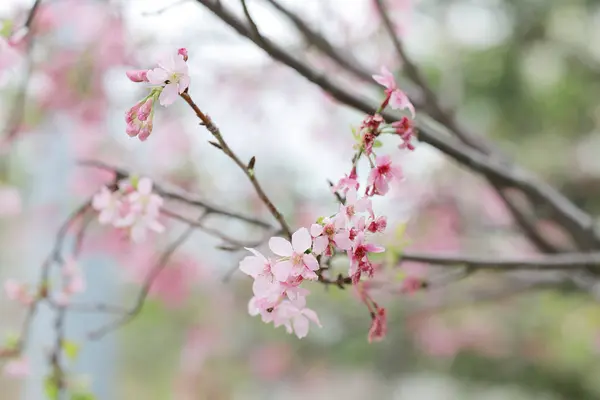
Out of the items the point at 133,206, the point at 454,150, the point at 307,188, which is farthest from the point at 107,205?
the point at 307,188

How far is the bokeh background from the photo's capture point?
132cm

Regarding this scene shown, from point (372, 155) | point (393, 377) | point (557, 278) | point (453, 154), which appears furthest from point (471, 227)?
point (393, 377)

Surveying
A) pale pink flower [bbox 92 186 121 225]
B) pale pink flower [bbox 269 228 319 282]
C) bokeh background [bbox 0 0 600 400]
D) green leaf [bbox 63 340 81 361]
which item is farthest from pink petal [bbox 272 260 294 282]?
bokeh background [bbox 0 0 600 400]

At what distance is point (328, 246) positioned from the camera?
40cm

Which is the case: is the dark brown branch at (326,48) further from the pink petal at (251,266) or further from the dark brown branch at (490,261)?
the pink petal at (251,266)

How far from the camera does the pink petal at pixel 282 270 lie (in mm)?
388

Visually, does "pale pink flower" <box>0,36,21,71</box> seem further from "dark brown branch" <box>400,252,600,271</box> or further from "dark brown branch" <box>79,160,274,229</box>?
"dark brown branch" <box>400,252,600,271</box>

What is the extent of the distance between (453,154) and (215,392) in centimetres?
246

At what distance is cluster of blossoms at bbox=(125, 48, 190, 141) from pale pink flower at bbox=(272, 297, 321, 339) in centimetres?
14

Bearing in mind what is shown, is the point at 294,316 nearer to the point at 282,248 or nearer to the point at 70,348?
the point at 282,248

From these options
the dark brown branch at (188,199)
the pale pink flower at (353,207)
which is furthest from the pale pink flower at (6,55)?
the pale pink flower at (353,207)

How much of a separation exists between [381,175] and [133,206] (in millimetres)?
229

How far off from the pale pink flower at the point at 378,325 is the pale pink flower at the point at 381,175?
0.09m

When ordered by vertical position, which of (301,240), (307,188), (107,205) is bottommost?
(307,188)
